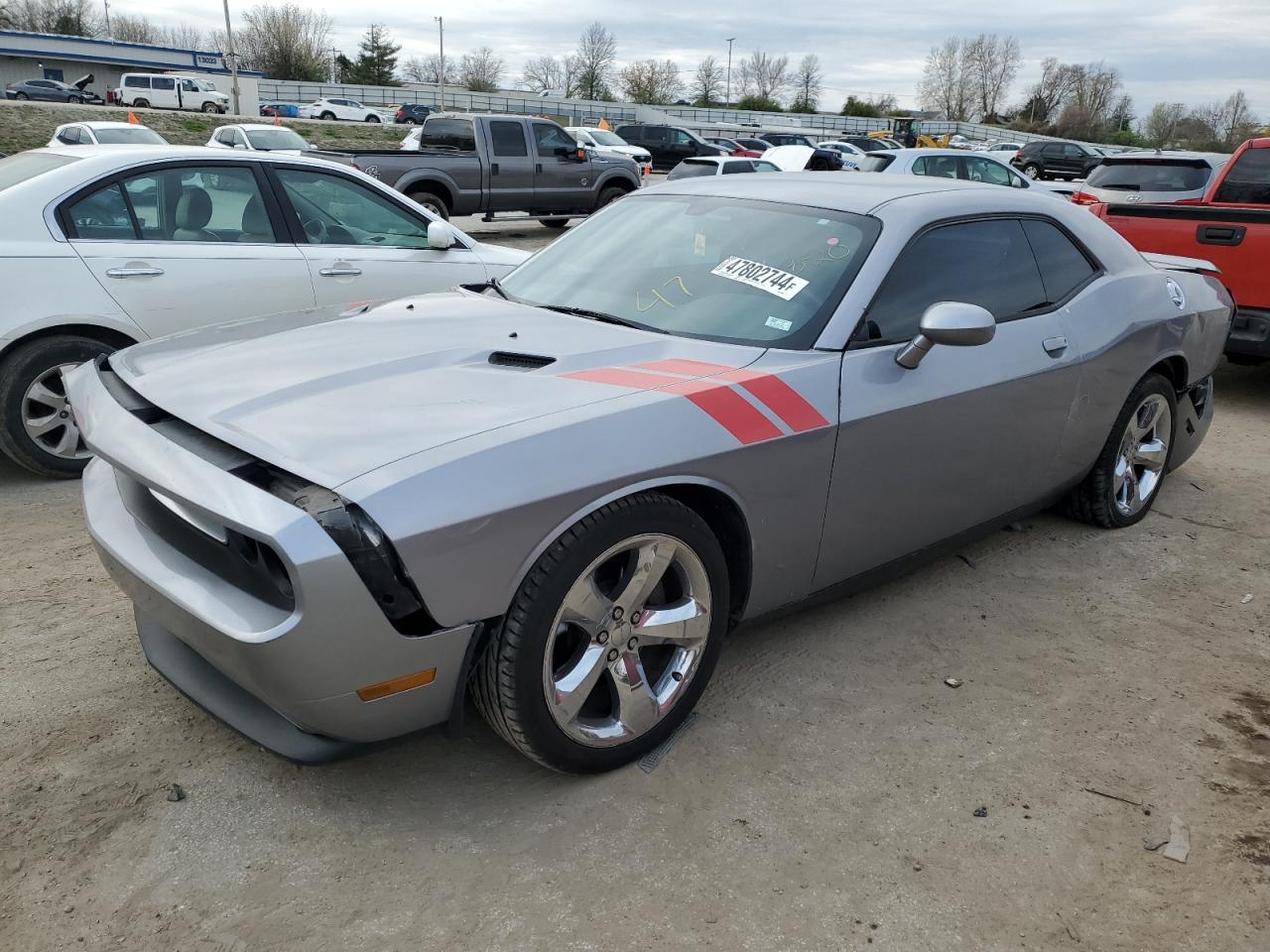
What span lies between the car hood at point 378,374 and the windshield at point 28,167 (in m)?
2.29

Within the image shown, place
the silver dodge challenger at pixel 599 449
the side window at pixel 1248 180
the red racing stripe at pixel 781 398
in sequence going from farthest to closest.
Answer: the side window at pixel 1248 180 < the red racing stripe at pixel 781 398 < the silver dodge challenger at pixel 599 449

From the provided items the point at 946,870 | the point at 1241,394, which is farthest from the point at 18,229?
the point at 1241,394

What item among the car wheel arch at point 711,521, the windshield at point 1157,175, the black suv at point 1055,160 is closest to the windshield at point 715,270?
the car wheel arch at point 711,521

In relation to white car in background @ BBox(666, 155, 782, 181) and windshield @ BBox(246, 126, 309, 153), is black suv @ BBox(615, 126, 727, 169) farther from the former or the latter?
white car in background @ BBox(666, 155, 782, 181)

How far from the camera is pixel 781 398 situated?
2859mm

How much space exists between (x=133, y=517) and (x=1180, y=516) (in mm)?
4611

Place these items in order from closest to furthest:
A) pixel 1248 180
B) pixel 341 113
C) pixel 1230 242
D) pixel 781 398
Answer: pixel 781 398 → pixel 1230 242 → pixel 1248 180 → pixel 341 113

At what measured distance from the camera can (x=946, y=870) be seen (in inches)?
94.8

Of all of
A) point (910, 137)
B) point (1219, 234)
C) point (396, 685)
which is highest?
point (1219, 234)

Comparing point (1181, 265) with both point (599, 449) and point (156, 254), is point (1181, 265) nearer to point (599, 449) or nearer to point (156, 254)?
point (599, 449)

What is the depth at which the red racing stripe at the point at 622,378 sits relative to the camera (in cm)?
270

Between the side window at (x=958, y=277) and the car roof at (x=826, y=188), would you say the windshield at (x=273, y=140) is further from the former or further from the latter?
the side window at (x=958, y=277)

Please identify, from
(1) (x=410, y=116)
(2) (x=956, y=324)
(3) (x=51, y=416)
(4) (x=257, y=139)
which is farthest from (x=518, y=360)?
(1) (x=410, y=116)

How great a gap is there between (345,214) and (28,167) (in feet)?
5.10
